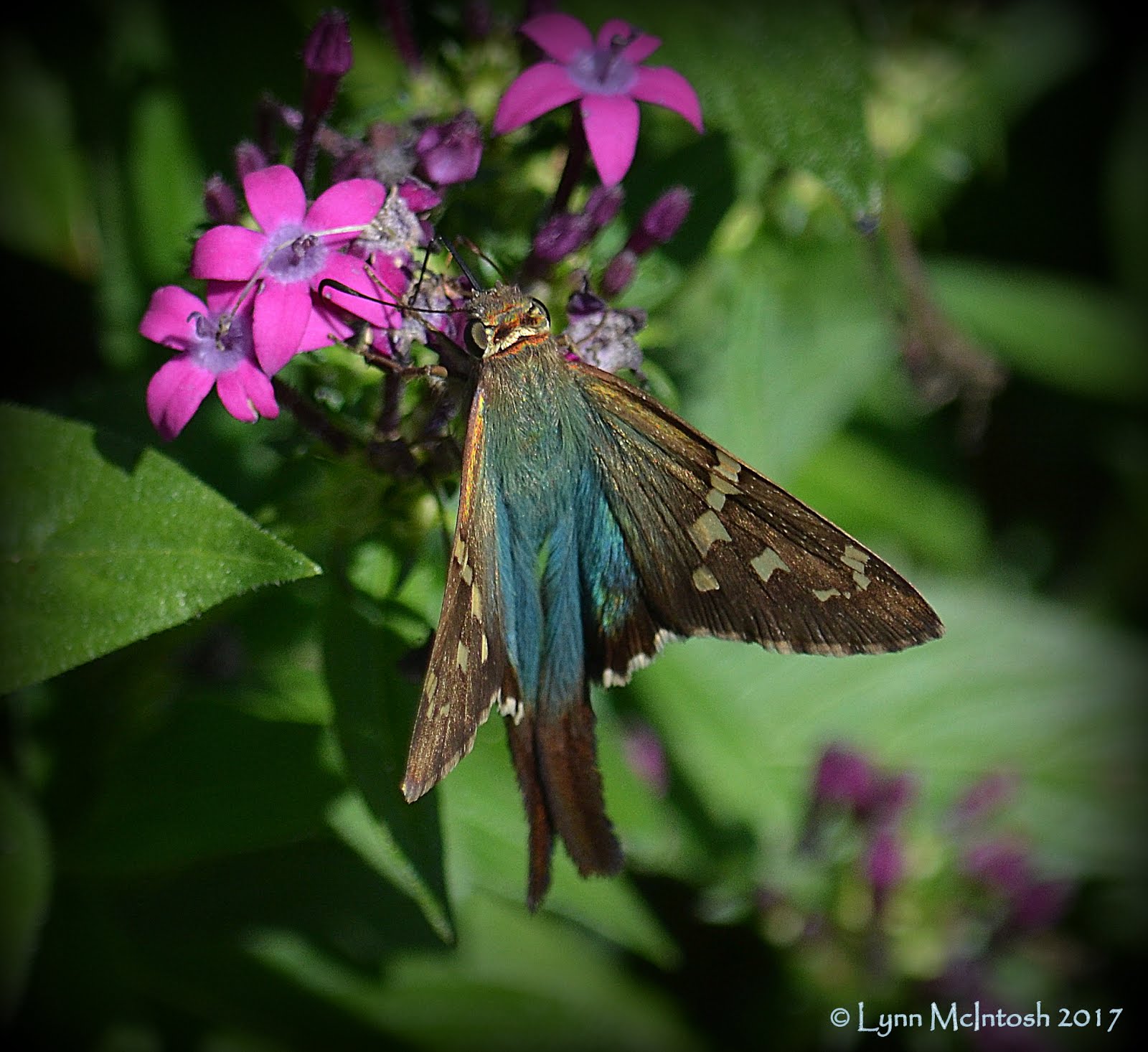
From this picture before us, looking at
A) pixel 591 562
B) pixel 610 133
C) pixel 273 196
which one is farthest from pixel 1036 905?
pixel 273 196

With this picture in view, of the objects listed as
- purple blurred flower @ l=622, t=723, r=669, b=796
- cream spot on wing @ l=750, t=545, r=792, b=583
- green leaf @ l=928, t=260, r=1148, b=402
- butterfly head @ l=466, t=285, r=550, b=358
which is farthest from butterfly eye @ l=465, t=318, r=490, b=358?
green leaf @ l=928, t=260, r=1148, b=402

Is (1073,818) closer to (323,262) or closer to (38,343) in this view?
(323,262)

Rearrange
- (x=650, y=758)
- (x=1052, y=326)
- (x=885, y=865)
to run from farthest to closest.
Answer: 1. (x=1052, y=326)
2. (x=650, y=758)
3. (x=885, y=865)

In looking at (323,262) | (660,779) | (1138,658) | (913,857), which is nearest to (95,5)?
(323,262)

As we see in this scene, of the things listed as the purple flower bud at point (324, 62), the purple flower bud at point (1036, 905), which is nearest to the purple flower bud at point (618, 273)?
the purple flower bud at point (324, 62)

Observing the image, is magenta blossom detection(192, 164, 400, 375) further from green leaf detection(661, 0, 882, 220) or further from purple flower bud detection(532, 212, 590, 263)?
green leaf detection(661, 0, 882, 220)

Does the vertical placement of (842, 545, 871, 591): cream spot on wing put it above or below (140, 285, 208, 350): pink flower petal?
below

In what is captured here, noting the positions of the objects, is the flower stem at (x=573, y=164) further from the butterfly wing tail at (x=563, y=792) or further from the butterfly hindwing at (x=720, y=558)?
the butterfly wing tail at (x=563, y=792)

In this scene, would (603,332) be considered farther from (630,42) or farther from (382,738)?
(382,738)
